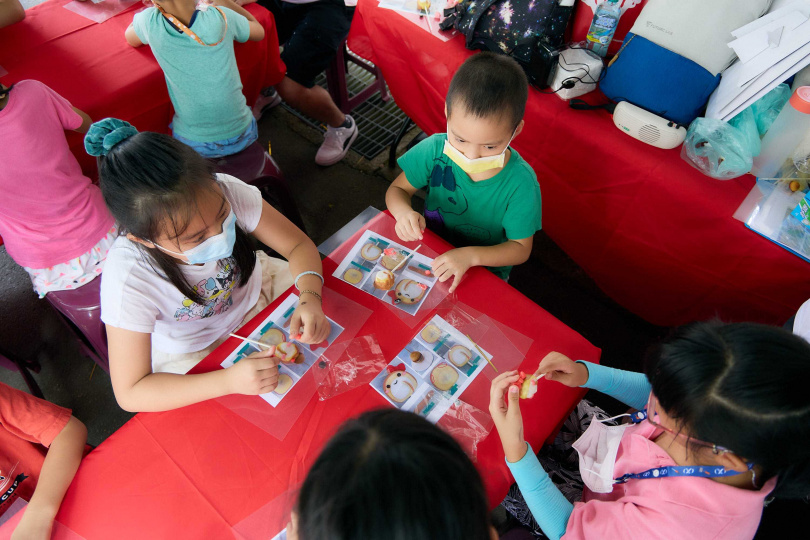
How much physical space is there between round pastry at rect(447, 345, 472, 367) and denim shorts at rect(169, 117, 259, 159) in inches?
60.9

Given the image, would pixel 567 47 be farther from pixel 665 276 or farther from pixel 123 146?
pixel 123 146

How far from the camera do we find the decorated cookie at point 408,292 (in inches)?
51.1

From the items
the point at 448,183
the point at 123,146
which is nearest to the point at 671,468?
the point at 448,183

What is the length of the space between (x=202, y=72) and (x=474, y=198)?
1285mm

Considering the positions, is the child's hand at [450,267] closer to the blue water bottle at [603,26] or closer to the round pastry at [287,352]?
the round pastry at [287,352]

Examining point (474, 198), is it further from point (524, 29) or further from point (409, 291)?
point (524, 29)

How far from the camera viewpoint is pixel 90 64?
200 cm

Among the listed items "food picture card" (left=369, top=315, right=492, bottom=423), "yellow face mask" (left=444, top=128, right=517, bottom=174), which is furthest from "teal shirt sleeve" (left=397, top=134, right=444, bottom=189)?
"food picture card" (left=369, top=315, right=492, bottom=423)

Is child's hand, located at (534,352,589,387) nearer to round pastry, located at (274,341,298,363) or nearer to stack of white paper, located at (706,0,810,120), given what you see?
round pastry, located at (274,341,298,363)

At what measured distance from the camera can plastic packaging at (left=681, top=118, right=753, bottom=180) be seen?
1.66 metres

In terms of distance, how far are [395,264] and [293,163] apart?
1980mm

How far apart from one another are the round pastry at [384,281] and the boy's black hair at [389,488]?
62cm

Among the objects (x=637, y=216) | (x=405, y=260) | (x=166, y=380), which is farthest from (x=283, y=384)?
(x=637, y=216)

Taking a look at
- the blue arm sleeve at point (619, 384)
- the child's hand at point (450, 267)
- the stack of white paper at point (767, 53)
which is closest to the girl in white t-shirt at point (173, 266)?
the child's hand at point (450, 267)
